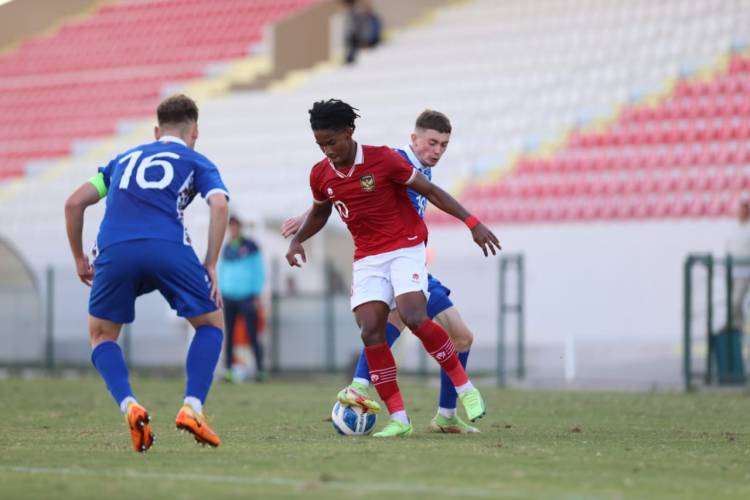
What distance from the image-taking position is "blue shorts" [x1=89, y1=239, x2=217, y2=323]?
7223 mm

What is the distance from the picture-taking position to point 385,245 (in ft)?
27.0

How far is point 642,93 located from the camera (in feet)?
73.3

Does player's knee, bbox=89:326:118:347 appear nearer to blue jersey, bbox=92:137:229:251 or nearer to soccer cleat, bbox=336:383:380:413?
blue jersey, bbox=92:137:229:251

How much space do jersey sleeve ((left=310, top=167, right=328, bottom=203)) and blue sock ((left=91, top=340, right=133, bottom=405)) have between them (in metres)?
1.58

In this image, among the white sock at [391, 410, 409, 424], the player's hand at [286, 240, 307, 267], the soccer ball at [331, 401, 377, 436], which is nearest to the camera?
the white sock at [391, 410, 409, 424]

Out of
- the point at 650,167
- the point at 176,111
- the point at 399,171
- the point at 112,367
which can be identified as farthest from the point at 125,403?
the point at 650,167

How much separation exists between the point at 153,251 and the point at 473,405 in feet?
7.13

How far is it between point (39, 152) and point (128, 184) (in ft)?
75.5

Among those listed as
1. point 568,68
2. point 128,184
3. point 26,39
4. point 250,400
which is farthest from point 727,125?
point 26,39

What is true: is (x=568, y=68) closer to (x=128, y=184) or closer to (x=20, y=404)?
(x=20, y=404)

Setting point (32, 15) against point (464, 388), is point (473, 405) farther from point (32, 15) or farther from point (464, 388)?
point (32, 15)

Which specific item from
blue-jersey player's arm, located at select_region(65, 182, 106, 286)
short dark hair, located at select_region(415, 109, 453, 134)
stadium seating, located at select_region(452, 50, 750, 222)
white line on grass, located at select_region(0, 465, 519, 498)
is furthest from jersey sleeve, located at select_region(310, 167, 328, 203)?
stadium seating, located at select_region(452, 50, 750, 222)

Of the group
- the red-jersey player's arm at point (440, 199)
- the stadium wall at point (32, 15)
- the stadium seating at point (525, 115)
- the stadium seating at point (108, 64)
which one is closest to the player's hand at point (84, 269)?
the red-jersey player's arm at point (440, 199)

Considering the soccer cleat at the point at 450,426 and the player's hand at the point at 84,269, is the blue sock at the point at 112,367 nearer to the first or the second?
the player's hand at the point at 84,269
